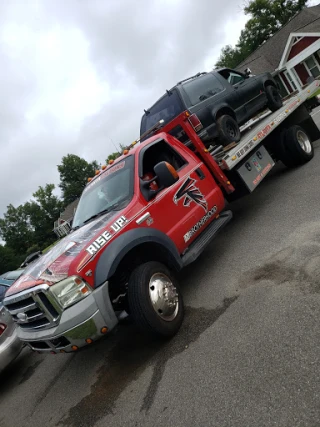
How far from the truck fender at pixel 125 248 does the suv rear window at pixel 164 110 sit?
11.0 ft

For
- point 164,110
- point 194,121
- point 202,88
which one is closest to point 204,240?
point 194,121

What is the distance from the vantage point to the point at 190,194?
15.9ft

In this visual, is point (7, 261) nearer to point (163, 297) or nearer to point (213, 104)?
point (213, 104)

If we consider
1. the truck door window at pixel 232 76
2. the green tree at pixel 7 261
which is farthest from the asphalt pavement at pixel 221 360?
the green tree at pixel 7 261

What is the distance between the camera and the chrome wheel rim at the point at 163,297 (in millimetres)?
3604

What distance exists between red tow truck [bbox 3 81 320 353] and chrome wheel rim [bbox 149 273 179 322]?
11mm

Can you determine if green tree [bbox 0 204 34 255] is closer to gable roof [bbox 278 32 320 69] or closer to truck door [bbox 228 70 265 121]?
gable roof [bbox 278 32 320 69]

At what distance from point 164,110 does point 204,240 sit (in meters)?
3.46

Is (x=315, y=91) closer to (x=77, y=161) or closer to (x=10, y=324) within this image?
(x=10, y=324)

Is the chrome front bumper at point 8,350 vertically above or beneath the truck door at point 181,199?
beneath

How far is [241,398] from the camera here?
249 cm

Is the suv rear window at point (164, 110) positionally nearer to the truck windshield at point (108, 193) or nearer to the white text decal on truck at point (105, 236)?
the truck windshield at point (108, 193)

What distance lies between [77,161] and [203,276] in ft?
236

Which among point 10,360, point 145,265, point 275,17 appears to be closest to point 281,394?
point 145,265
